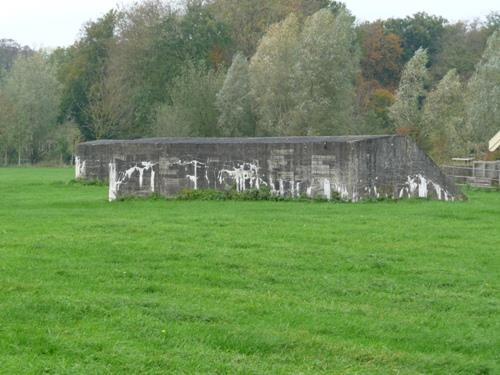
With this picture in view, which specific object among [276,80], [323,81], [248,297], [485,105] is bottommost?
[248,297]

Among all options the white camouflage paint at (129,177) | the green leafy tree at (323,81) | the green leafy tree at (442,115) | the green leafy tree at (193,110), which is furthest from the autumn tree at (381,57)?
the white camouflage paint at (129,177)

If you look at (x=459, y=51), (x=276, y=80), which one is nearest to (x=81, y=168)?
(x=276, y=80)

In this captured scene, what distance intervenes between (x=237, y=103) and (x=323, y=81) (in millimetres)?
6911

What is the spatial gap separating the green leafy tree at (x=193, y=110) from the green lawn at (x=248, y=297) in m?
41.7

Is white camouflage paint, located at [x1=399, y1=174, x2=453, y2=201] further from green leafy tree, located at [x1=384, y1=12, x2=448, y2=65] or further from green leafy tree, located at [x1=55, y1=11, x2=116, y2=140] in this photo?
green leafy tree, located at [x1=384, y1=12, x2=448, y2=65]

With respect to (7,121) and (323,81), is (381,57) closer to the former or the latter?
(323,81)

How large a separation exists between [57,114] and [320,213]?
59.0 metres

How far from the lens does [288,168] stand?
26344 mm

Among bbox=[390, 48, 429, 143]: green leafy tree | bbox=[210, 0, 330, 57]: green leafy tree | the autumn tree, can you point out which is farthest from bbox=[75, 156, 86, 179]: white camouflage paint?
the autumn tree

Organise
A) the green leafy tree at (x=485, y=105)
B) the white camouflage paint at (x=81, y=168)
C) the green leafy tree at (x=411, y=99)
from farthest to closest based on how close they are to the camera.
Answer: the green leafy tree at (x=411, y=99) < the green leafy tree at (x=485, y=105) < the white camouflage paint at (x=81, y=168)

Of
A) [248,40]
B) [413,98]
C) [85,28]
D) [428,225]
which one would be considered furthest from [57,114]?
[428,225]

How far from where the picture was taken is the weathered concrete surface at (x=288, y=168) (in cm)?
2562

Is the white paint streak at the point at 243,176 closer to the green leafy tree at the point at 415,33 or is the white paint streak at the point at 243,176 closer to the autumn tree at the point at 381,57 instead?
the autumn tree at the point at 381,57

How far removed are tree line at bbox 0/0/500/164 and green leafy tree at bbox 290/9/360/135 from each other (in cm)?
8
